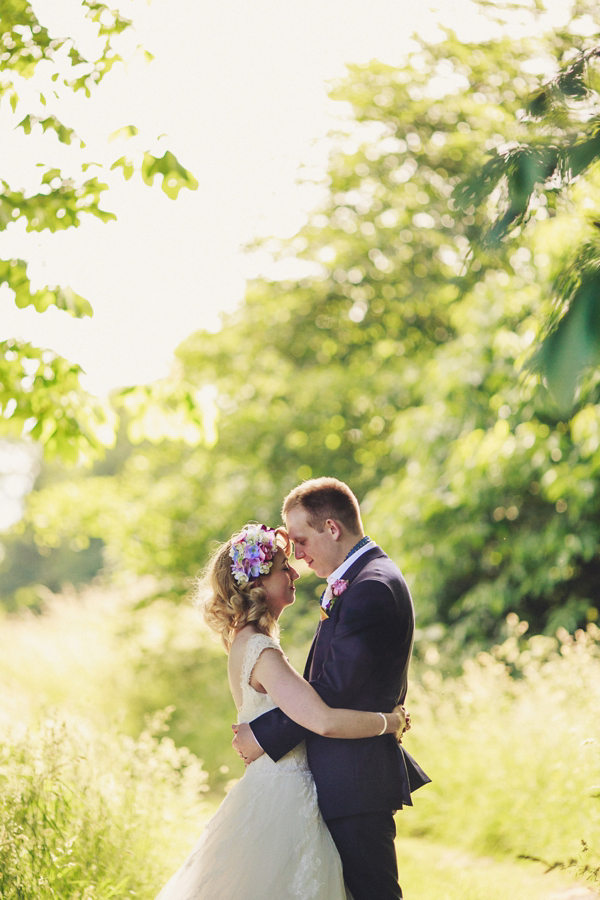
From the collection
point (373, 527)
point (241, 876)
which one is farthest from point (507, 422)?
point (241, 876)

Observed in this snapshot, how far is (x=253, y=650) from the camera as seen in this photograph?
10.4ft

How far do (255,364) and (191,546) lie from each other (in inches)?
122

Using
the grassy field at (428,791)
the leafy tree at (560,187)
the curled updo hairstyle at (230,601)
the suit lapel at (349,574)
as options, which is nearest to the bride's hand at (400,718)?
the suit lapel at (349,574)

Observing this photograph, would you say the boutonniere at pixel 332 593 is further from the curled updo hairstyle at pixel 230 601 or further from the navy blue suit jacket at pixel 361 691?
the curled updo hairstyle at pixel 230 601

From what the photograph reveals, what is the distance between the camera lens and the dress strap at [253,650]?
315 centimetres

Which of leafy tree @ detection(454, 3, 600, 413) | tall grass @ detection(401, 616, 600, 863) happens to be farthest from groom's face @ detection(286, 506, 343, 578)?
tall grass @ detection(401, 616, 600, 863)

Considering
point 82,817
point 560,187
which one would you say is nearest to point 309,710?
point 560,187

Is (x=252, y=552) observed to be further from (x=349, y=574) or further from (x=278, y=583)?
(x=349, y=574)

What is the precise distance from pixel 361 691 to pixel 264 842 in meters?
0.67

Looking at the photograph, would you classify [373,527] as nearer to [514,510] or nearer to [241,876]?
[514,510]

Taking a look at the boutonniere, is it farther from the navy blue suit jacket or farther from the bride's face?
the bride's face

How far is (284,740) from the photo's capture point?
10.2ft

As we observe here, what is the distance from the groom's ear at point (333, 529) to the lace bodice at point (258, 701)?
1.58ft

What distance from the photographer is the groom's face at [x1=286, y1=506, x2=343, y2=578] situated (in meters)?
3.29
